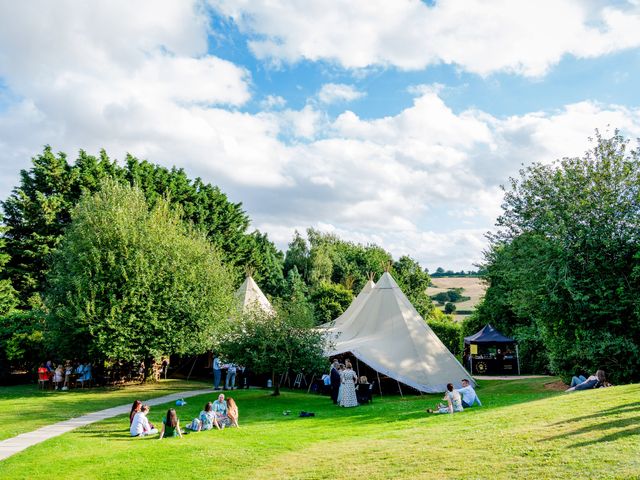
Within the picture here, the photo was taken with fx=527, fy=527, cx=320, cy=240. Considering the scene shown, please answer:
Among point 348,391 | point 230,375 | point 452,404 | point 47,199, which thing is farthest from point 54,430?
point 47,199

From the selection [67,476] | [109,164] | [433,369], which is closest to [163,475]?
[67,476]

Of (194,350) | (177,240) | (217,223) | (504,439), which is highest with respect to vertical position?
(217,223)

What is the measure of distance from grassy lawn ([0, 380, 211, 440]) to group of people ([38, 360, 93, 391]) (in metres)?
0.72

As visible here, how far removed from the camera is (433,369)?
21.7 m

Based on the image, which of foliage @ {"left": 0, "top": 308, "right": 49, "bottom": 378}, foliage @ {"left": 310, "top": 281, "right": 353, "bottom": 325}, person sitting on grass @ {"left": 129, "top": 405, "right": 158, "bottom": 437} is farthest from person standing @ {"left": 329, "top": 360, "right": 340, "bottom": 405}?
foliage @ {"left": 310, "top": 281, "right": 353, "bottom": 325}

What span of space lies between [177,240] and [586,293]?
1759 centimetres

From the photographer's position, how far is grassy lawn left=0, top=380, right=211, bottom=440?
1516 cm

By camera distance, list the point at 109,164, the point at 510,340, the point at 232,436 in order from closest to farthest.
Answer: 1. the point at 232,436
2. the point at 510,340
3. the point at 109,164

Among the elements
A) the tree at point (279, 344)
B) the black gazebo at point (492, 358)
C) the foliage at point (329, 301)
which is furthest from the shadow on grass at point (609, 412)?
the foliage at point (329, 301)

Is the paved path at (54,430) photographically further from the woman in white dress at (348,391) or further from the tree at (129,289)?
the woman in white dress at (348,391)

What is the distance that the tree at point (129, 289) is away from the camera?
2233 centimetres

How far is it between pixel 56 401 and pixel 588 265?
790 inches

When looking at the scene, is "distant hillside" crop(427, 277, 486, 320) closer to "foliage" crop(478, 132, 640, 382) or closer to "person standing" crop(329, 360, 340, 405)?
"foliage" crop(478, 132, 640, 382)

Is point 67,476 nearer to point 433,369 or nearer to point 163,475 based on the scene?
point 163,475
